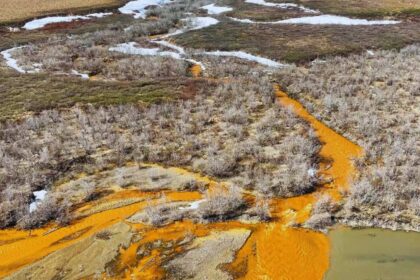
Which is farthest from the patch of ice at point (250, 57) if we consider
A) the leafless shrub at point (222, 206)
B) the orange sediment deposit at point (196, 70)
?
the leafless shrub at point (222, 206)

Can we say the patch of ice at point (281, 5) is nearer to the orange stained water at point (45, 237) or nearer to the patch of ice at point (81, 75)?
the patch of ice at point (81, 75)

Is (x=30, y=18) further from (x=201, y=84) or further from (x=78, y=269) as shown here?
(x=78, y=269)

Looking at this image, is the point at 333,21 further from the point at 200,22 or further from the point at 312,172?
the point at 312,172

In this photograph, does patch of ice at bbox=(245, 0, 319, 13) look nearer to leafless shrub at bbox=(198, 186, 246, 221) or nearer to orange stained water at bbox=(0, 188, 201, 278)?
leafless shrub at bbox=(198, 186, 246, 221)

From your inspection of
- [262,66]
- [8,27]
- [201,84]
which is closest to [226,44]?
[262,66]

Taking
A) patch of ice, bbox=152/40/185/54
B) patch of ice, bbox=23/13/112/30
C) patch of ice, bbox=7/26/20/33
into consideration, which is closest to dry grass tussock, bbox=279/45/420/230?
patch of ice, bbox=152/40/185/54

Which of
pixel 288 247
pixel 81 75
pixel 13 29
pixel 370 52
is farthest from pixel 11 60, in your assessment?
pixel 288 247
